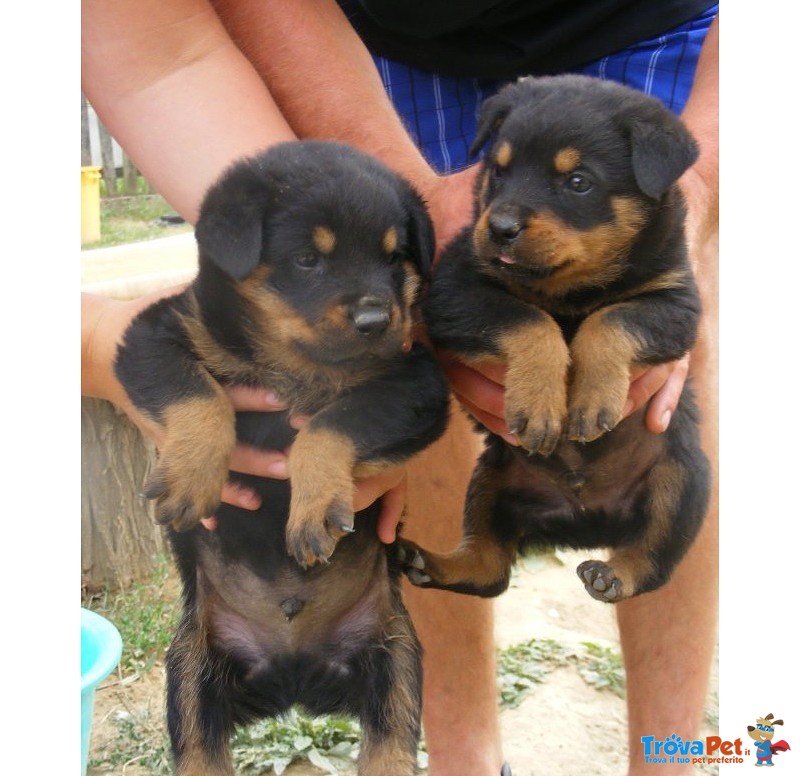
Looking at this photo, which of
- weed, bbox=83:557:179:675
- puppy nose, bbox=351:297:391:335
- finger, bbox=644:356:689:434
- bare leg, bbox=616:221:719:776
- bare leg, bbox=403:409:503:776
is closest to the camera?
puppy nose, bbox=351:297:391:335

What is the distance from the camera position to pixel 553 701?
9.83 ft

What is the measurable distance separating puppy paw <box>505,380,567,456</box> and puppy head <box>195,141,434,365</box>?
0.76 feet

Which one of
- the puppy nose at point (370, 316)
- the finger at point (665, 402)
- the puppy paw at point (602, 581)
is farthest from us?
the finger at point (665, 402)

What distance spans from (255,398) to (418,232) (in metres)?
0.42

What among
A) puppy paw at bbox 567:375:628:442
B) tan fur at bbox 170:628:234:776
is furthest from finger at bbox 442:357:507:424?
tan fur at bbox 170:628:234:776

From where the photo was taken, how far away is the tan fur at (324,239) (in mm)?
1711

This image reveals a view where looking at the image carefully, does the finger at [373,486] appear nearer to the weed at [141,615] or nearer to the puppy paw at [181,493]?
the puppy paw at [181,493]

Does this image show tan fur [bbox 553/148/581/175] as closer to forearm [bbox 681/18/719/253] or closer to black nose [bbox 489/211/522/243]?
black nose [bbox 489/211/522/243]

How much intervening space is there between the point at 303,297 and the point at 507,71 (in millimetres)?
1087

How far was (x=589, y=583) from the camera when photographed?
6.57 ft

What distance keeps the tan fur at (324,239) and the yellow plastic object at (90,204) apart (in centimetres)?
73

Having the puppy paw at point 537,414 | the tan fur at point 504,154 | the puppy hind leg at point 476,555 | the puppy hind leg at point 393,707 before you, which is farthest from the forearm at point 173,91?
the puppy hind leg at point 393,707

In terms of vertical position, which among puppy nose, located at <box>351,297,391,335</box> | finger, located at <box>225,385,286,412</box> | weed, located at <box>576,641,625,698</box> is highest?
puppy nose, located at <box>351,297,391,335</box>
